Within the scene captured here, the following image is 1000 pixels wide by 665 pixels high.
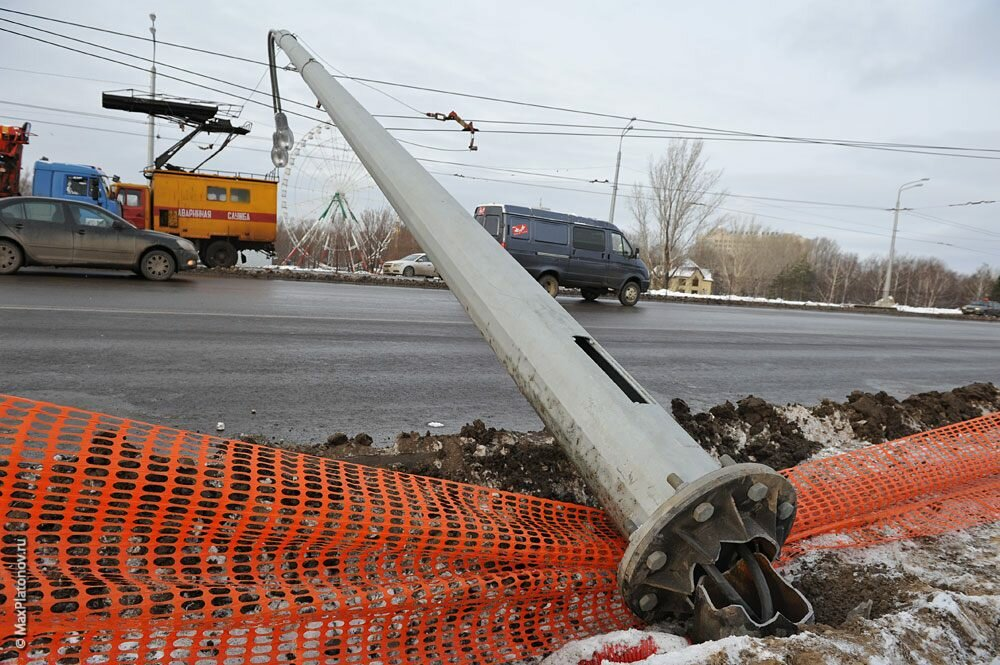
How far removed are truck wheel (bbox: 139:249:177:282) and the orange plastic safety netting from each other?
43.0ft

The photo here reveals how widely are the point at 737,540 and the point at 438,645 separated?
0.95m

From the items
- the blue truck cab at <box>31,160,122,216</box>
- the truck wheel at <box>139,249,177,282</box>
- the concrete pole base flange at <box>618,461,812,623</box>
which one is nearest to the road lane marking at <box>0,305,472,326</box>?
the truck wheel at <box>139,249,177,282</box>

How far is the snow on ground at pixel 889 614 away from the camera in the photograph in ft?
5.13

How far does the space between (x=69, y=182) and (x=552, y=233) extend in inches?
639

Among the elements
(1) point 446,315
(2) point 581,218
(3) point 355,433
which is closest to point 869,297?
(2) point 581,218

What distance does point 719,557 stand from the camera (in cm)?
183

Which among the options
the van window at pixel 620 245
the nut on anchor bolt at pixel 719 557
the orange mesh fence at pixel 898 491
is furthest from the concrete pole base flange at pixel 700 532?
the van window at pixel 620 245

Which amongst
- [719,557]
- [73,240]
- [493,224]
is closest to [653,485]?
[719,557]

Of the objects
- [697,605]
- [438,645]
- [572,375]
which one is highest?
[572,375]

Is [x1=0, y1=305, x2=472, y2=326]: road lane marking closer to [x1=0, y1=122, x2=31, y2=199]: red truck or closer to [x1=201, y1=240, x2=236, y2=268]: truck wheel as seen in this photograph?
[x1=201, y1=240, x2=236, y2=268]: truck wheel

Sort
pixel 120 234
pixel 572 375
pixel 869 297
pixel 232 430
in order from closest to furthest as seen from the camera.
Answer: pixel 572 375 → pixel 232 430 → pixel 120 234 → pixel 869 297

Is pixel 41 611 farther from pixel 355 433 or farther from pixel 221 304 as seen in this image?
pixel 221 304

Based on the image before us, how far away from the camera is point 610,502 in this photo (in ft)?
6.44

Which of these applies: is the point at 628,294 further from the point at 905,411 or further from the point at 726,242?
the point at 726,242
